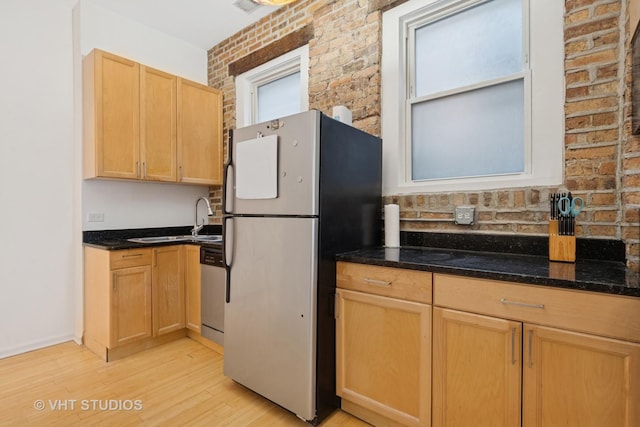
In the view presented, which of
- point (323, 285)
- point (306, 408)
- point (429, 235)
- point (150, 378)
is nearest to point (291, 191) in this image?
point (323, 285)

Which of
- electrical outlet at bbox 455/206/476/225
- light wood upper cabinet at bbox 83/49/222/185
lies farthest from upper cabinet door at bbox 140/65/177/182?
electrical outlet at bbox 455/206/476/225

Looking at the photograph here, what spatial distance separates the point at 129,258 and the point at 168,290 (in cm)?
44

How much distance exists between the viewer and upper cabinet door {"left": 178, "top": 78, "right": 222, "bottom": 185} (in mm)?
3271

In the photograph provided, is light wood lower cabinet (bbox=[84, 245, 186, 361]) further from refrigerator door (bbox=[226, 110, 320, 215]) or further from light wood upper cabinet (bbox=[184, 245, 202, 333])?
refrigerator door (bbox=[226, 110, 320, 215])

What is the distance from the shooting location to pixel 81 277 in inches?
112

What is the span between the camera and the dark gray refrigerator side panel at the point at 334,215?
5.77 ft

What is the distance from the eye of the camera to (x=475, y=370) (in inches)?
56.1

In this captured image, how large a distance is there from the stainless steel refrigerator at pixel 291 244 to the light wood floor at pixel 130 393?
0.41ft

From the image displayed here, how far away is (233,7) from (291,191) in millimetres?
2208

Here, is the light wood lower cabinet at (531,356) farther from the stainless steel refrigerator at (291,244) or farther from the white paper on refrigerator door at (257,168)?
the white paper on refrigerator door at (257,168)

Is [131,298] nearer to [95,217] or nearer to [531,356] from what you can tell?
[95,217]

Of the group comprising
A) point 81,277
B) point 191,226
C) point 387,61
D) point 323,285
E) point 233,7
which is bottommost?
point 81,277

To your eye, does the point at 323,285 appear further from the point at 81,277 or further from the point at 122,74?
the point at 122,74

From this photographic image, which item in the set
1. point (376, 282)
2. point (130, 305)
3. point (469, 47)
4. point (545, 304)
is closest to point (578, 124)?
point (469, 47)
